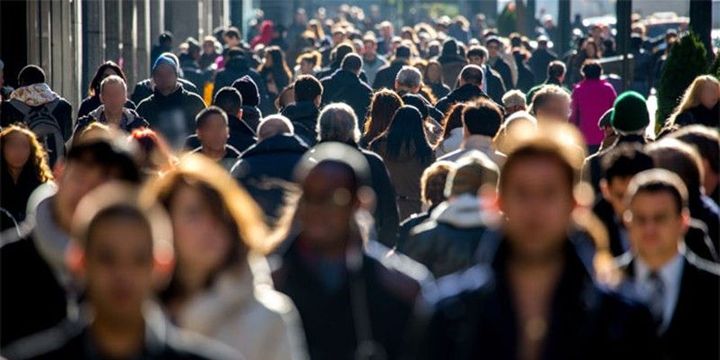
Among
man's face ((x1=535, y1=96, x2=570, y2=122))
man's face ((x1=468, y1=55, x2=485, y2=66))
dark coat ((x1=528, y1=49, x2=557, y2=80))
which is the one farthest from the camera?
dark coat ((x1=528, y1=49, x2=557, y2=80))

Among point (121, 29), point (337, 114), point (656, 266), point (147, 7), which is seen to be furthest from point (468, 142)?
point (147, 7)

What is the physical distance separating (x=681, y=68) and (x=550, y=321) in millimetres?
17433

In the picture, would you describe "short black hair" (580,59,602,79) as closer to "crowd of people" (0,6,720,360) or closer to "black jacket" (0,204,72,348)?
"crowd of people" (0,6,720,360)

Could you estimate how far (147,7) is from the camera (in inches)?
1497

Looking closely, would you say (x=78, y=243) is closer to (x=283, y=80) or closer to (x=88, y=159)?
(x=88, y=159)

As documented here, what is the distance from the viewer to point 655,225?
670 cm

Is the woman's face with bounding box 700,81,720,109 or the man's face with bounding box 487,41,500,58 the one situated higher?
the woman's face with bounding box 700,81,720,109

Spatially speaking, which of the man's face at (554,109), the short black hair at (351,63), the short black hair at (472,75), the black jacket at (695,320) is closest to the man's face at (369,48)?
the short black hair at (351,63)

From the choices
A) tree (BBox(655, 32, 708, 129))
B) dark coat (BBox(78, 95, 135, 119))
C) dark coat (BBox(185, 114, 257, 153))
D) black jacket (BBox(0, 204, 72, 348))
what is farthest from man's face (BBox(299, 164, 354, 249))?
tree (BBox(655, 32, 708, 129))

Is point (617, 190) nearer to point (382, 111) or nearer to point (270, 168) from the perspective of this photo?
point (270, 168)

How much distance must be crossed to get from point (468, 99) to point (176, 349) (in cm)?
1433

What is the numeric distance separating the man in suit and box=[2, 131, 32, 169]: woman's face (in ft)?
14.7

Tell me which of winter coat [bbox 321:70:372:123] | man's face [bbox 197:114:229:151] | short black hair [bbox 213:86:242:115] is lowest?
winter coat [bbox 321:70:372:123]

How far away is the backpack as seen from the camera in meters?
15.7
